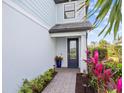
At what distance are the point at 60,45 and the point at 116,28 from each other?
37.0ft

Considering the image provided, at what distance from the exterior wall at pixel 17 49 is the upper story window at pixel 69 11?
639 centimetres

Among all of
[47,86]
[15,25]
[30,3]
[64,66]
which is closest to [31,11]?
[30,3]

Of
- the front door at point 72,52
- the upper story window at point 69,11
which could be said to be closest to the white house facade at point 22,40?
the front door at point 72,52

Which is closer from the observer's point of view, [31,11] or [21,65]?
[21,65]

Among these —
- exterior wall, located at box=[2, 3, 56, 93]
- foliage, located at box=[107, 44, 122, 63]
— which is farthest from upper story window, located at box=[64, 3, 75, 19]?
exterior wall, located at box=[2, 3, 56, 93]

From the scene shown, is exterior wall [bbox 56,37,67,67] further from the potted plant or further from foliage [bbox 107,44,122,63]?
foliage [bbox 107,44,122,63]

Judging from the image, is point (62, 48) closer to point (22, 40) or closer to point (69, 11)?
point (69, 11)

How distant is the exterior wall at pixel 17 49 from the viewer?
4.55 metres

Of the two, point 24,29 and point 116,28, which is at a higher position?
point 24,29

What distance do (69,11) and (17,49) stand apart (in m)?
9.16

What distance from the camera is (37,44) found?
7.86m

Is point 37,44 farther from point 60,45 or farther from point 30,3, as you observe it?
point 60,45

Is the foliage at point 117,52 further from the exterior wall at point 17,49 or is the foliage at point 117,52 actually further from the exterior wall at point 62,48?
the exterior wall at point 62,48

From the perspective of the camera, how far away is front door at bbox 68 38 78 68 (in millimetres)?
12812
